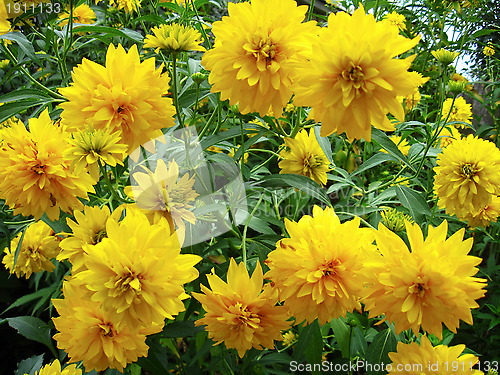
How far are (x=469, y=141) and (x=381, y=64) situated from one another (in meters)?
0.71

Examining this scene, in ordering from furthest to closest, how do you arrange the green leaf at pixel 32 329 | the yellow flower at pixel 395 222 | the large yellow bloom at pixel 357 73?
the green leaf at pixel 32 329, the yellow flower at pixel 395 222, the large yellow bloom at pixel 357 73

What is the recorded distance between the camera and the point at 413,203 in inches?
34.2

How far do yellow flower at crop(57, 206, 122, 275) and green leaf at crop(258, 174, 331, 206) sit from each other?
28cm

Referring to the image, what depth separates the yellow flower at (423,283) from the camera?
55 cm

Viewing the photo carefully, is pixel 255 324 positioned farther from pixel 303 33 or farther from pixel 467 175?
pixel 467 175

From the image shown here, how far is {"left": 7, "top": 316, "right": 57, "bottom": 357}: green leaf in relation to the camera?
1047mm

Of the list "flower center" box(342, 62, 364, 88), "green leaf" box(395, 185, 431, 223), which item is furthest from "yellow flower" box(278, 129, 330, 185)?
"flower center" box(342, 62, 364, 88)

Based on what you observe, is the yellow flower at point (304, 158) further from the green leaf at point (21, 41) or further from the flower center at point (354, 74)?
the green leaf at point (21, 41)

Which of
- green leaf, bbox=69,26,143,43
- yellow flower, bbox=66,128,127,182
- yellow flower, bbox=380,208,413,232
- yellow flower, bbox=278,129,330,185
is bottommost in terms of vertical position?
yellow flower, bbox=380,208,413,232

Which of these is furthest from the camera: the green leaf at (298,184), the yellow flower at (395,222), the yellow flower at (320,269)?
the yellow flower at (395,222)

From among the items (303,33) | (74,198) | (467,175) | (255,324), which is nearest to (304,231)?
(255,324)

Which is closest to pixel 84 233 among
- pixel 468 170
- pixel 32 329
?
pixel 32 329

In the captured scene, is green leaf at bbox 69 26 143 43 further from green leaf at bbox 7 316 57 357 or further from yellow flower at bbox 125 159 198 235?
green leaf at bbox 7 316 57 357

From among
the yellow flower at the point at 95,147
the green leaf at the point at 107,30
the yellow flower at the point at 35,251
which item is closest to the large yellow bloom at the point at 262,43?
the yellow flower at the point at 95,147
